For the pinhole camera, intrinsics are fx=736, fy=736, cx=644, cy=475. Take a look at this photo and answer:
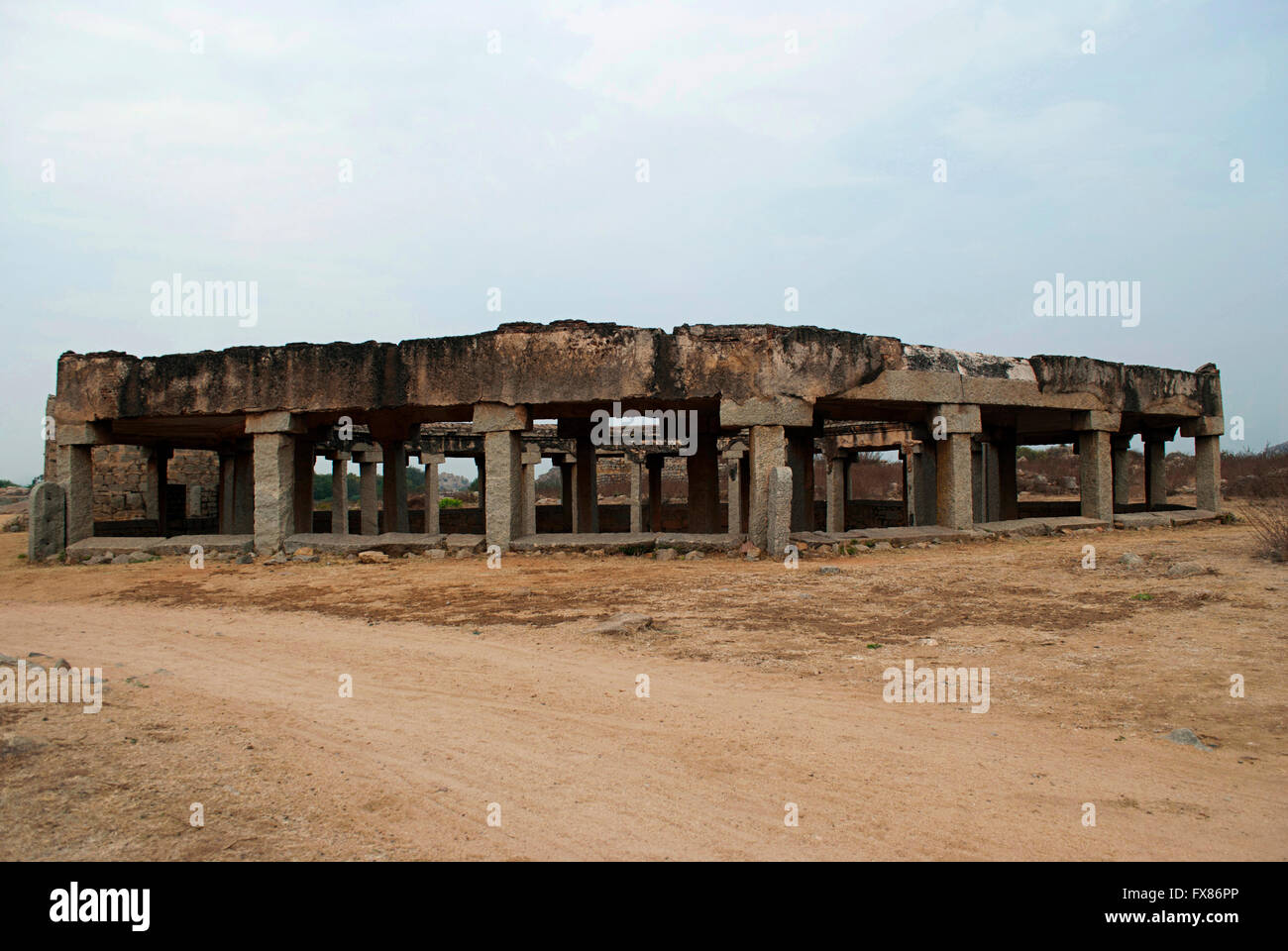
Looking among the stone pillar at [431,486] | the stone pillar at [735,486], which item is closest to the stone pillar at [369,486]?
the stone pillar at [431,486]

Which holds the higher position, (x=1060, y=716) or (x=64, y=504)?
(x=64, y=504)

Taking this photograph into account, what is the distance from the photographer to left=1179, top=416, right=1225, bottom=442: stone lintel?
53.2 feet

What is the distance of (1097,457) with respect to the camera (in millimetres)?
14523

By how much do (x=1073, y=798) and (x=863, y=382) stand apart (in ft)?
30.7

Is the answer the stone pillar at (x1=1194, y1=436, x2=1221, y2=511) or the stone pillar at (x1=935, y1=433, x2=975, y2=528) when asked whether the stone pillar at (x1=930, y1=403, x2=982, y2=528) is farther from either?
the stone pillar at (x1=1194, y1=436, x2=1221, y2=511)

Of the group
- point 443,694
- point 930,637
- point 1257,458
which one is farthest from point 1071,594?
point 1257,458

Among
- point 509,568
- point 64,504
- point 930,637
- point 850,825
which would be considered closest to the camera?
point 850,825

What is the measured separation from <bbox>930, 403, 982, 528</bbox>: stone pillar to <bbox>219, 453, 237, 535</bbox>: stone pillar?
16335 millimetres

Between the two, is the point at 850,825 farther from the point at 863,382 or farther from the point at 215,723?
the point at 863,382

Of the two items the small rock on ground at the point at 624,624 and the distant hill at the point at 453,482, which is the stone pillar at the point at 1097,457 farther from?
the distant hill at the point at 453,482

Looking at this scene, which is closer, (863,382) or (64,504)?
(863,382)

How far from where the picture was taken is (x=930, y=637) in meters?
5.86

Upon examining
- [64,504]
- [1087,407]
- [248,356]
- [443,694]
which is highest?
[248,356]

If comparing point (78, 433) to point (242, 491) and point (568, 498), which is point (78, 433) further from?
Answer: point (568, 498)
